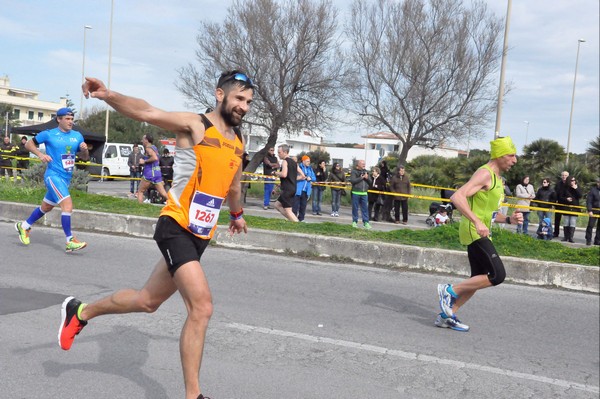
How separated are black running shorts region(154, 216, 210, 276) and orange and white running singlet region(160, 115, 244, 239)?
1.4 inches

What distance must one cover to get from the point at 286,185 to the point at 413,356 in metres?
8.16

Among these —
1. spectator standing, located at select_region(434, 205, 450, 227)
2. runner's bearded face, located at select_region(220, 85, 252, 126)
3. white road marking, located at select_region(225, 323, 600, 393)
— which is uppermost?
runner's bearded face, located at select_region(220, 85, 252, 126)

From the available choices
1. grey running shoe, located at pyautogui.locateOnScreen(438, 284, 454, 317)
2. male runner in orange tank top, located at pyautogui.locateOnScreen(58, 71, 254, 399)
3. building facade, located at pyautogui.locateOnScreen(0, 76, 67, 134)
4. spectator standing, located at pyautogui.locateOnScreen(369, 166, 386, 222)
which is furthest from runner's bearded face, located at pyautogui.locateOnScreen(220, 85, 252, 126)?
building facade, located at pyautogui.locateOnScreen(0, 76, 67, 134)

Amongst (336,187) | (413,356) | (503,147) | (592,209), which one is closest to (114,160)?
(336,187)

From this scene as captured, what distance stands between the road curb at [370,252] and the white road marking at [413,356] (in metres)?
3.82

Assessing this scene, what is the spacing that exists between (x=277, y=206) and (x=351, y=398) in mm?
9152

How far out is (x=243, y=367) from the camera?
494cm

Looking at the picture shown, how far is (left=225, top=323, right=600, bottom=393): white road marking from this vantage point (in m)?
5.19

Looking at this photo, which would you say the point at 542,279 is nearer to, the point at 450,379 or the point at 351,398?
the point at 450,379

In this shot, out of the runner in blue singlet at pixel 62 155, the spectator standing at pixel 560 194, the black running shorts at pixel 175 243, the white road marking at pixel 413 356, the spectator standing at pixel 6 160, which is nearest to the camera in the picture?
the black running shorts at pixel 175 243

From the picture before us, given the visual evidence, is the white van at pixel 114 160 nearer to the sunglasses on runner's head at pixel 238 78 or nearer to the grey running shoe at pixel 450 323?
the grey running shoe at pixel 450 323

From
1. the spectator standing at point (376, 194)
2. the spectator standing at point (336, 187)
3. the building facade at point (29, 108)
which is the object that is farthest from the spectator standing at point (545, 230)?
the building facade at point (29, 108)

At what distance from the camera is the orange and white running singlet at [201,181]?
Answer: 3914mm

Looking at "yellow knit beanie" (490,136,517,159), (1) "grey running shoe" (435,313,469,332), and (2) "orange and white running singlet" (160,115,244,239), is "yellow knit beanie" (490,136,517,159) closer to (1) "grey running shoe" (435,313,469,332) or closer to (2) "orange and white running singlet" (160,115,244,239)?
(1) "grey running shoe" (435,313,469,332)
